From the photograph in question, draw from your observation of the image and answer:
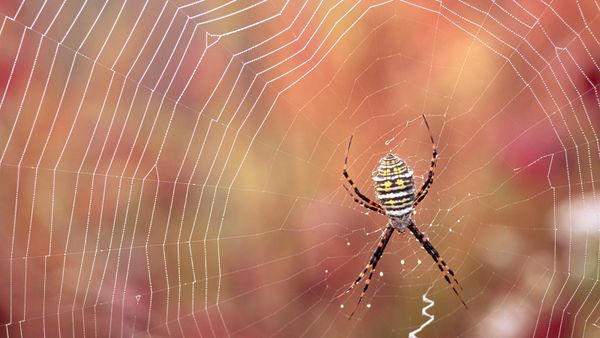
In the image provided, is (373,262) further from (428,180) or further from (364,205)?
(428,180)

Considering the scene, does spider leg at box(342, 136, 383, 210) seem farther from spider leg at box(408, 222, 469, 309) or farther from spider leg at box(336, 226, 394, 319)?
spider leg at box(408, 222, 469, 309)

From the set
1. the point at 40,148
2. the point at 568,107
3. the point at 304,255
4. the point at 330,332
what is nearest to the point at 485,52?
the point at 568,107

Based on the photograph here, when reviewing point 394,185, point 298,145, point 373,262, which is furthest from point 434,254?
point 298,145

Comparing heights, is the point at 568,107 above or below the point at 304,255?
above

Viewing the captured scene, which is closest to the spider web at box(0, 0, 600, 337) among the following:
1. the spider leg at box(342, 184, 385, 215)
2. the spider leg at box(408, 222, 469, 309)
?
the spider leg at box(408, 222, 469, 309)

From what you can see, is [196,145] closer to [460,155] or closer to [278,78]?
[278,78]

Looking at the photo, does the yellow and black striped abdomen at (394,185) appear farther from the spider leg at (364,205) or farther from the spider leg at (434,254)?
the spider leg at (434,254)
